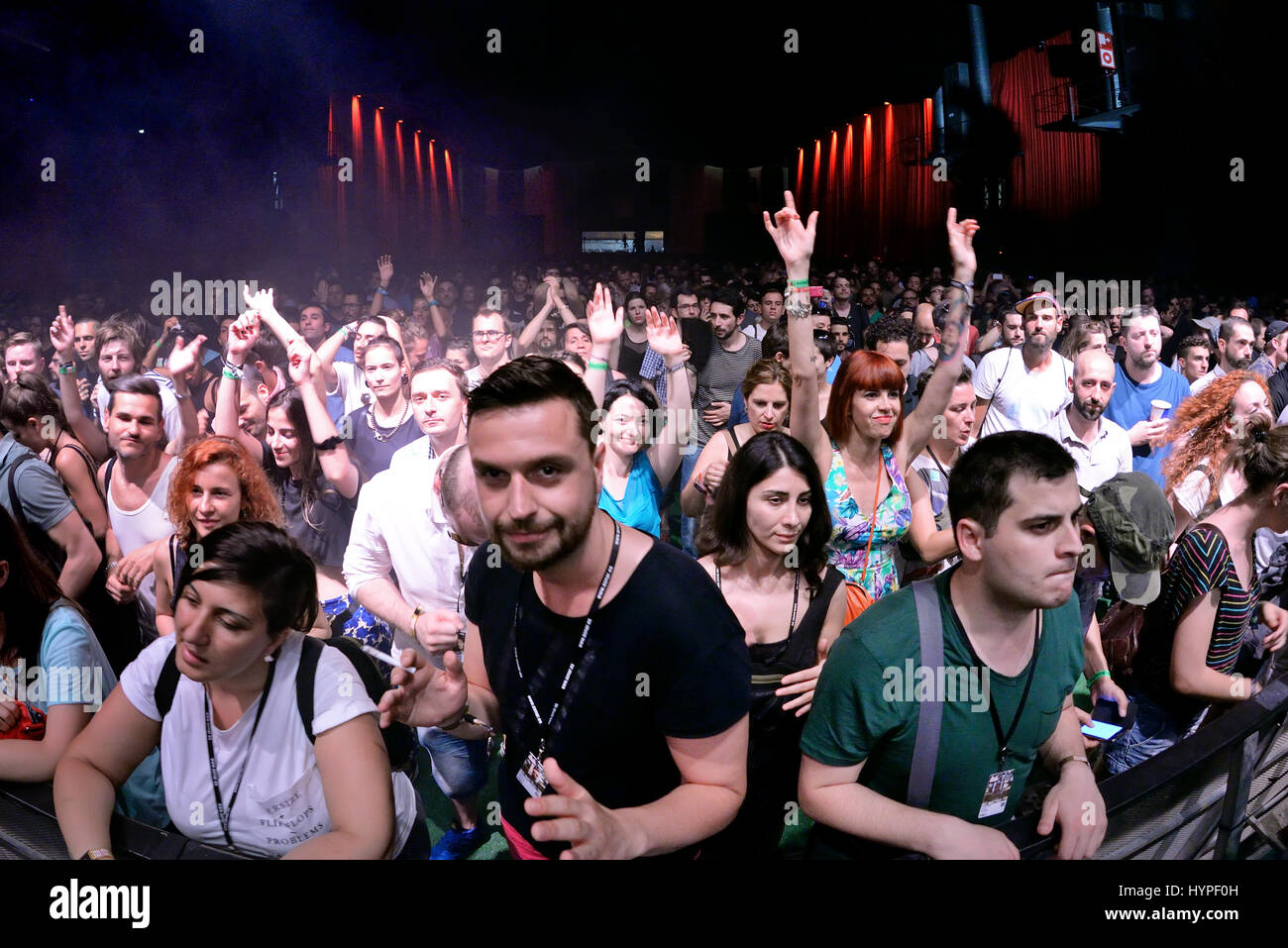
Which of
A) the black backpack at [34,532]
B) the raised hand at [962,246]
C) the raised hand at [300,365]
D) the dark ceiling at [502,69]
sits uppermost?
the dark ceiling at [502,69]

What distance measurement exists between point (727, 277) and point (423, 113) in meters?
5.30

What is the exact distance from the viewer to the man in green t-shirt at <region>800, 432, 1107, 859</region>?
140cm

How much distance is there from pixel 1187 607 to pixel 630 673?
1.41m

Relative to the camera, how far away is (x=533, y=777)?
1478 millimetres

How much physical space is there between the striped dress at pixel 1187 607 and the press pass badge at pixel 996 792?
726 millimetres

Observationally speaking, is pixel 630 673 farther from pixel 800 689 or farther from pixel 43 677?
pixel 43 677

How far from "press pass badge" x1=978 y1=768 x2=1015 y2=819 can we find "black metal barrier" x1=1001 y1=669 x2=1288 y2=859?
0.06 metres

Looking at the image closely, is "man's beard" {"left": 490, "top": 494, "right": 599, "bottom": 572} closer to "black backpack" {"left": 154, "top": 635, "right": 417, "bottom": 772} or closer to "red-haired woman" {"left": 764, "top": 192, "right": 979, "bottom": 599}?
"black backpack" {"left": 154, "top": 635, "right": 417, "bottom": 772}

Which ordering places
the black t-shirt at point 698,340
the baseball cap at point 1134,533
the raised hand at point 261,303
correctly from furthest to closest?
the black t-shirt at point 698,340 < the raised hand at point 261,303 < the baseball cap at point 1134,533

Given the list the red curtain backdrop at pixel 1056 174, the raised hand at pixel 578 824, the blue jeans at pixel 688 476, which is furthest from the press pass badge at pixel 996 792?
the red curtain backdrop at pixel 1056 174

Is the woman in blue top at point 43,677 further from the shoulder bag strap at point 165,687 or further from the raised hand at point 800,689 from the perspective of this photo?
the raised hand at point 800,689

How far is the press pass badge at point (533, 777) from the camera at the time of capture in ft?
4.81

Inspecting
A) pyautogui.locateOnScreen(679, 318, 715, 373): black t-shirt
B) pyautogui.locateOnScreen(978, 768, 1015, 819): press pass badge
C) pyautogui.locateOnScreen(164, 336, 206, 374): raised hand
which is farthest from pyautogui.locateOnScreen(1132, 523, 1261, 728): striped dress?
pyautogui.locateOnScreen(164, 336, 206, 374): raised hand
